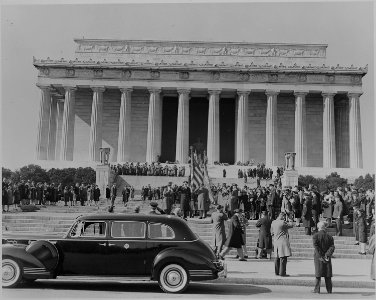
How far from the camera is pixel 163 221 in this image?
13820 mm

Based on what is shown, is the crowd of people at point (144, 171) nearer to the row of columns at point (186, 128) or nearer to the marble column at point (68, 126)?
the row of columns at point (186, 128)

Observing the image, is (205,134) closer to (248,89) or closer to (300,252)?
(248,89)

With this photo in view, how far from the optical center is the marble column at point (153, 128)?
60.9 m

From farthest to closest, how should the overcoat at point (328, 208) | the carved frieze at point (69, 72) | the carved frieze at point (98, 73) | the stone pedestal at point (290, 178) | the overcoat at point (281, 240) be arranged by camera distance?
1. the carved frieze at point (98, 73)
2. the carved frieze at point (69, 72)
3. the stone pedestal at point (290, 178)
4. the overcoat at point (328, 208)
5. the overcoat at point (281, 240)

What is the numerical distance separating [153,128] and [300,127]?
56.2ft

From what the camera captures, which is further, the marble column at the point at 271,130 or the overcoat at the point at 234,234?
the marble column at the point at 271,130

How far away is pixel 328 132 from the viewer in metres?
62.1

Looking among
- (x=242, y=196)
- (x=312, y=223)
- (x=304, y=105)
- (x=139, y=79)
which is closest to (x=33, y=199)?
(x=242, y=196)

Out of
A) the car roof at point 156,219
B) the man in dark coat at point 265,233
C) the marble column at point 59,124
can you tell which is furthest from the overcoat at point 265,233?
the marble column at point 59,124

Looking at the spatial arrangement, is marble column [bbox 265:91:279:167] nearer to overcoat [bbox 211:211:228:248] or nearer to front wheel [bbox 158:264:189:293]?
overcoat [bbox 211:211:228:248]

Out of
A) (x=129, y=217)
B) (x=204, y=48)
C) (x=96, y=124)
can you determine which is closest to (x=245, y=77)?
(x=204, y=48)

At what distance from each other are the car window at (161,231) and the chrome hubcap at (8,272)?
357cm

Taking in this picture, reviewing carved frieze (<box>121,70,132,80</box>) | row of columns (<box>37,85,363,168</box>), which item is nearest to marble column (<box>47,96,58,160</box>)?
row of columns (<box>37,85,363,168</box>)

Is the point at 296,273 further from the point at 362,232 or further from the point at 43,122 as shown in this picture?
the point at 43,122
